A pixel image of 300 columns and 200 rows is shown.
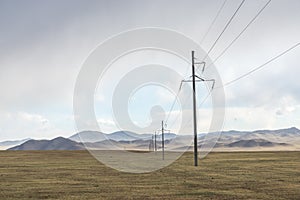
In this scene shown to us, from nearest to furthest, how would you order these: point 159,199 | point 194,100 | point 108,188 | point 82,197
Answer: point 159,199
point 82,197
point 108,188
point 194,100

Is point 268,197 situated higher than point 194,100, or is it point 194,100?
point 194,100

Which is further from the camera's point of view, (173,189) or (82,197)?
(173,189)

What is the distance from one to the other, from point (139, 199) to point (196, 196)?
3.64 meters

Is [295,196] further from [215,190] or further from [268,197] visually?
[215,190]

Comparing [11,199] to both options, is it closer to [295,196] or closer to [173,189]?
[173,189]

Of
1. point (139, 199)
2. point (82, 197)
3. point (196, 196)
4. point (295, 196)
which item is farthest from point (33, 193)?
point (295, 196)

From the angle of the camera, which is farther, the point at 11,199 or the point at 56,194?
the point at 56,194

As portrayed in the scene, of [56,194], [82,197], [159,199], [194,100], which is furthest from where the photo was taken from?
[194,100]

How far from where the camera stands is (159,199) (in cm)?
2673

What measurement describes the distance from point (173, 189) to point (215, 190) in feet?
9.85

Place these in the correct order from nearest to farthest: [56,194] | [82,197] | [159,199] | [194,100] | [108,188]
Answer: [159,199]
[82,197]
[56,194]
[108,188]
[194,100]

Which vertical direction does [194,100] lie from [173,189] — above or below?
above

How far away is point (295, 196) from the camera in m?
27.8

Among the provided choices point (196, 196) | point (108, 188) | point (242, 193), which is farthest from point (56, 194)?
point (242, 193)
